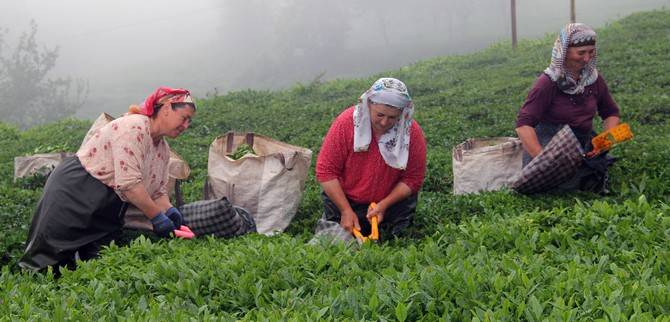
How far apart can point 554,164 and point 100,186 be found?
3540 millimetres

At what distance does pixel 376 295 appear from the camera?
323cm

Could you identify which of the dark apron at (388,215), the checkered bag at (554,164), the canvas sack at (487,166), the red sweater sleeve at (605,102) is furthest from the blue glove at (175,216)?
the red sweater sleeve at (605,102)

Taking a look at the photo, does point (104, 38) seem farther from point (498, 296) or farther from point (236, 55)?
point (498, 296)

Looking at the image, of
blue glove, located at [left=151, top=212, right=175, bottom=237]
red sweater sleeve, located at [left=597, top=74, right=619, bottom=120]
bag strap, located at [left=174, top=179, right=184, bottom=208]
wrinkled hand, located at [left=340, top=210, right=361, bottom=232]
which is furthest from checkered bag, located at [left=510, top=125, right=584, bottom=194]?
bag strap, located at [left=174, top=179, right=184, bottom=208]

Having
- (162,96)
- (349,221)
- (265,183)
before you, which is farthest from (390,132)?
(162,96)

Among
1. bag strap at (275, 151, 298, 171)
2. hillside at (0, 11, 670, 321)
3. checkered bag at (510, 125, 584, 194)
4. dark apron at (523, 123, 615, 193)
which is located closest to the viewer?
hillside at (0, 11, 670, 321)

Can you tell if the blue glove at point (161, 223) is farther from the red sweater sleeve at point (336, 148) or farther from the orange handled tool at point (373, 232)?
the orange handled tool at point (373, 232)

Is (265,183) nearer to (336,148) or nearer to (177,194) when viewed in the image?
(177,194)

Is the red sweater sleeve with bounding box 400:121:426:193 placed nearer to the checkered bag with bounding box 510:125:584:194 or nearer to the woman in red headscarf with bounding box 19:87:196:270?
the checkered bag with bounding box 510:125:584:194

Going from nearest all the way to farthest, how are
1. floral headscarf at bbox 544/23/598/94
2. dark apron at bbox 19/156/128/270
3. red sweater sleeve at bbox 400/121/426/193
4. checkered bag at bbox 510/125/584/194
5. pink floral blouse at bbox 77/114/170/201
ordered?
pink floral blouse at bbox 77/114/170/201 → dark apron at bbox 19/156/128/270 → red sweater sleeve at bbox 400/121/426/193 → checkered bag at bbox 510/125/584/194 → floral headscarf at bbox 544/23/598/94

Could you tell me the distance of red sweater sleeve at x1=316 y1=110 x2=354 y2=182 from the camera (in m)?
5.33

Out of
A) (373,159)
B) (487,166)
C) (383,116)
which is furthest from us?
(487,166)

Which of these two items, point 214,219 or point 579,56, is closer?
point 214,219

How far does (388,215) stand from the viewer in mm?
5668
